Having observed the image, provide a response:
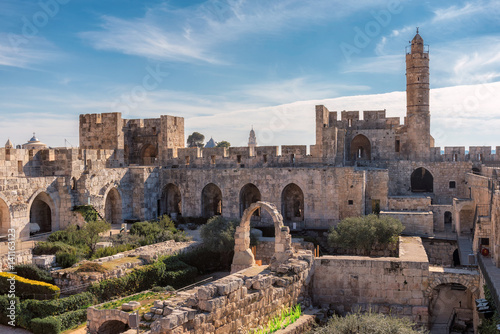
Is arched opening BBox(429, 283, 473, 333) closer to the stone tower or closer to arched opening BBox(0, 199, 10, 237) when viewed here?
the stone tower

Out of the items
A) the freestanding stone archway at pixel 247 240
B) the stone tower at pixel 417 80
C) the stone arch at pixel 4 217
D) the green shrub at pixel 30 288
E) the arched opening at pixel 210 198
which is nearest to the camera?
the green shrub at pixel 30 288

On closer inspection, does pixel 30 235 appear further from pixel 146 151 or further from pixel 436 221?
pixel 436 221

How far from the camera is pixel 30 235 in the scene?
18641 mm

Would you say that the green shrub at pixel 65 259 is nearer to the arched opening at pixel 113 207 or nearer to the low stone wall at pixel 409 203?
the arched opening at pixel 113 207

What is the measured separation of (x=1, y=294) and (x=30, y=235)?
17.4 ft

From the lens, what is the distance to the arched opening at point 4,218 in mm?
16953

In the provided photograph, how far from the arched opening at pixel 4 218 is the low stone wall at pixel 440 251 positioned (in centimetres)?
1618

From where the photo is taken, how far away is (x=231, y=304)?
29.7 feet

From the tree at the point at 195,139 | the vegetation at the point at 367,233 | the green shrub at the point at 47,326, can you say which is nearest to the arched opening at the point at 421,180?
the vegetation at the point at 367,233

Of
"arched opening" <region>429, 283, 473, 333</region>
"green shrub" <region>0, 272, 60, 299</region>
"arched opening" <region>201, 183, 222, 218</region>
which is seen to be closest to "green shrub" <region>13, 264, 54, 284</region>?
"green shrub" <region>0, 272, 60, 299</region>

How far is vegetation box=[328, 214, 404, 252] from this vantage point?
59.6ft

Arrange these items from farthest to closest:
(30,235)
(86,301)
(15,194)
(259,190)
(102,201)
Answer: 1. (259,190)
2. (102,201)
3. (30,235)
4. (15,194)
5. (86,301)

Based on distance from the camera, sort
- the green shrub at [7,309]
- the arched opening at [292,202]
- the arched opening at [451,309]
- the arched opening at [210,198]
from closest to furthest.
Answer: the green shrub at [7,309], the arched opening at [451,309], the arched opening at [292,202], the arched opening at [210,198]

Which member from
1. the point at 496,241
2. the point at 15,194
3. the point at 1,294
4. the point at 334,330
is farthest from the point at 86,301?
the point at 496,241
